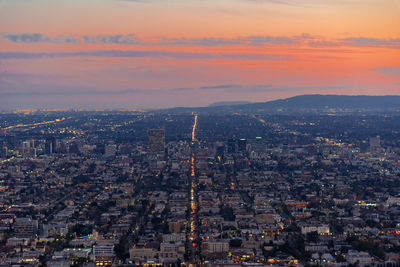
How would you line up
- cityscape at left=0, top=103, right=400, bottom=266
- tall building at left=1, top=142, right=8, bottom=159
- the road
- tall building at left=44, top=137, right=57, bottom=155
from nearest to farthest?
the road
cityscape at left=0, top=103, right=400, bottom=266
tall building at left=1, top=142, right=8, bottom=159
tall building at left=44, top=137, right=57, bottom=155

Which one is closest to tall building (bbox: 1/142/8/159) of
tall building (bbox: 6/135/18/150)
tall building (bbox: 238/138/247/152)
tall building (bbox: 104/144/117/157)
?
tall building (bbox: 6/135/18/150)

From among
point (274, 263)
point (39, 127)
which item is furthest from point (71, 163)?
point (39, 127)

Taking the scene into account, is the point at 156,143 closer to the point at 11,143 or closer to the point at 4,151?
the point at 4,151

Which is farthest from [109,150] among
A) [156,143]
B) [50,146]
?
[50,146]

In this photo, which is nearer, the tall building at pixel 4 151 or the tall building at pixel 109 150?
the tall building at pixel 4 151

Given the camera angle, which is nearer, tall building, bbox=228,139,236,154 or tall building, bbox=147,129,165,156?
tall building, bbox=147,129,165,156

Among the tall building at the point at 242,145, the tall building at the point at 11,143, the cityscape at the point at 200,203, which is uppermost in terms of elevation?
the cityscape at the point at 200,203

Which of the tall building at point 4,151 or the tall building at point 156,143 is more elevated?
the tall building at point 156,143

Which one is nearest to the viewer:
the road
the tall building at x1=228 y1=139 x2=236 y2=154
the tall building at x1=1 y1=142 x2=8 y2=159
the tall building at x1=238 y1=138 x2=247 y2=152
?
the road

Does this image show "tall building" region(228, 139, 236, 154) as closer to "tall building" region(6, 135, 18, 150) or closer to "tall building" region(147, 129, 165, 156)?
"tall building" region(147, 129, 165, 156)

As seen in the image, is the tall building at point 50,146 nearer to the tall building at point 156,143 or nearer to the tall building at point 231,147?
the tall building at point 156,143

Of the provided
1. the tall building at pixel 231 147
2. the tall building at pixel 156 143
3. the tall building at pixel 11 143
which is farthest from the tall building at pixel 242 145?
the tall building at pixel 11 143

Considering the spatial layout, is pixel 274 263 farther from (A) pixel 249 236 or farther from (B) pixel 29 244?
(B) pixel 29 244
